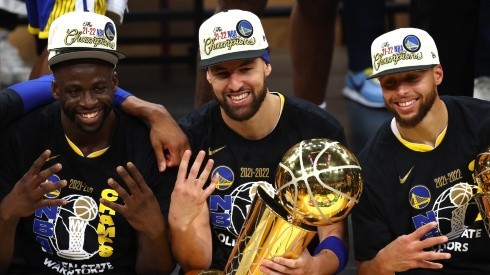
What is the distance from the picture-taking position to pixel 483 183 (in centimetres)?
376

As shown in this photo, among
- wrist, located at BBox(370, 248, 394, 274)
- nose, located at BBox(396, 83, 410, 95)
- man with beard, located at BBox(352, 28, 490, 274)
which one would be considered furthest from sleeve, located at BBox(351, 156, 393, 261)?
nose, located at BBox(396, 83, 410, 95)

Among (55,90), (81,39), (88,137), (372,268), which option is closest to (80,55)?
(81,39)

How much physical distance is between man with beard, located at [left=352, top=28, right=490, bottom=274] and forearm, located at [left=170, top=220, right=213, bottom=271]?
0.51 m

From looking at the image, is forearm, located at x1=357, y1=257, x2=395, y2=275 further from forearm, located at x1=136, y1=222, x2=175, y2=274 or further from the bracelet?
forearm, located at x1=136, y1=222, x2=175, y2=274

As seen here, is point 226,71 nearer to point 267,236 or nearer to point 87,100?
point 87,100

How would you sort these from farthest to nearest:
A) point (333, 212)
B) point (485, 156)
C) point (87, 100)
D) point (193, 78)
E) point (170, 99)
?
point (193, 78) < point (170, 99) < point (87, 100) < point (485, 156) < point (333, 212)

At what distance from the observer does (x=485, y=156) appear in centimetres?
376

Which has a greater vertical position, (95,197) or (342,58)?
(342,58)

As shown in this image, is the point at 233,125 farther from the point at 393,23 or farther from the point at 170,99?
the point at 393,23

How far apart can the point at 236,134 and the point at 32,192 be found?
80 cm

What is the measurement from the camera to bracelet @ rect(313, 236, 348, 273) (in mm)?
4031

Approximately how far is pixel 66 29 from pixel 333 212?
1.21 metres

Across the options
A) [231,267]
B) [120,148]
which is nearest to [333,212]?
[231,267]

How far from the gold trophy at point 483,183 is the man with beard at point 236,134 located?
19.8 inches
